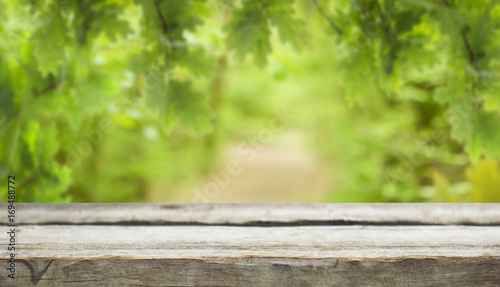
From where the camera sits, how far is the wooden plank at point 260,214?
490mm

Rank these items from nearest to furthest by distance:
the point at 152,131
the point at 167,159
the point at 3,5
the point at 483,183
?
the point at 3,5
the point at 483,183
the point at 152,131
the point at 167,159

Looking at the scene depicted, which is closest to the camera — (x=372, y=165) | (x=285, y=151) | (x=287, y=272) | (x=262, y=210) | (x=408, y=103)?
(x=287, y=272)

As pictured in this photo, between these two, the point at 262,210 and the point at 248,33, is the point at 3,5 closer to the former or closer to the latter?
the point at 248,33

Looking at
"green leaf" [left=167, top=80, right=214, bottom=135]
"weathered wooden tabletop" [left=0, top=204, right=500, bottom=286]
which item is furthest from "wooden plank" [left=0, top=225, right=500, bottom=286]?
"green leaf" [left=167, top=80, right=214, bottom=135]

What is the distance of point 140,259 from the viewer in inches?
15.1

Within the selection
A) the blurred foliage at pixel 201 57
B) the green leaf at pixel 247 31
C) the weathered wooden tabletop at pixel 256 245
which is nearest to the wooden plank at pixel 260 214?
the weathered wooden tabletop at pixel 256 245

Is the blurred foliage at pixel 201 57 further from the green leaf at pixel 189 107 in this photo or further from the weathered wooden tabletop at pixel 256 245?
the weathered wooden tabletop at pixel 256 245

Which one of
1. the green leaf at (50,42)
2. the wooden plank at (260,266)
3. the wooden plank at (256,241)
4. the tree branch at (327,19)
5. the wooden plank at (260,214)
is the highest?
the tree branch at (327,19)

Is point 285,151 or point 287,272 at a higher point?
point 285,151

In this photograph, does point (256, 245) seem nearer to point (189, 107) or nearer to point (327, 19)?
point (189, 107)

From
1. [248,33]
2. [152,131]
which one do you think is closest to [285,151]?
[152,131]

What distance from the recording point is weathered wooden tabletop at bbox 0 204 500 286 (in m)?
0.38

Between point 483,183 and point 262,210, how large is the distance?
2.59ft

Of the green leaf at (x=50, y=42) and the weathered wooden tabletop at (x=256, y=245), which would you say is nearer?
the weathered wooden tabletop at (x=256, y=245)
